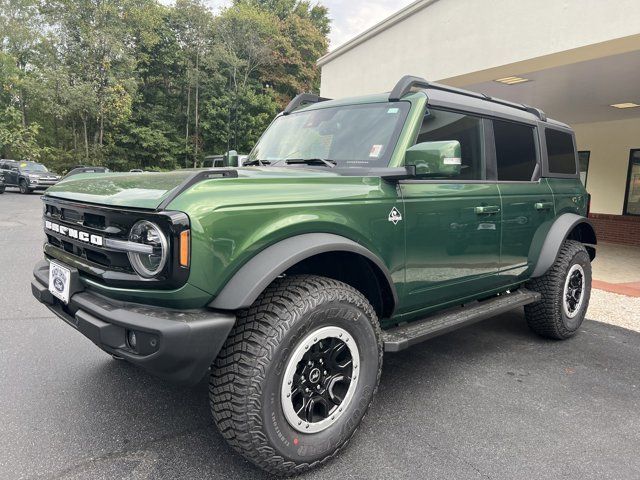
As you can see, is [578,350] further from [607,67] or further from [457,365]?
[607,67]

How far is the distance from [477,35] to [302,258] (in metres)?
7.25

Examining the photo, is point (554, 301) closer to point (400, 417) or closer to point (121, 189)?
point (400, 417)

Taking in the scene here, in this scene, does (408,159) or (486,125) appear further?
(486,125)

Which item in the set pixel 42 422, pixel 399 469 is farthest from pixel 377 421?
pixel 42 422

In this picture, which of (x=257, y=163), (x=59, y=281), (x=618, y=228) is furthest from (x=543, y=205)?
(x=618, y=228)

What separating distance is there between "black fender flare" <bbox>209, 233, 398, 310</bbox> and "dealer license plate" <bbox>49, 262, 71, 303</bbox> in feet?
2.89

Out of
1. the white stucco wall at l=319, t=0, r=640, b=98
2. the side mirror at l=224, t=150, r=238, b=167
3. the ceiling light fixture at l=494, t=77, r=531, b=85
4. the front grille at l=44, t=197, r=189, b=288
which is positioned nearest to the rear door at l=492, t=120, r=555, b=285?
the side mirror at l=224, t=150, r=238, b=167

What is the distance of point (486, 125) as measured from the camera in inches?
139

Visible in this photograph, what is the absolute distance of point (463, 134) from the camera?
3348 millimetres

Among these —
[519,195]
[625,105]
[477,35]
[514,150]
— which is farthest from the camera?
[625,105]

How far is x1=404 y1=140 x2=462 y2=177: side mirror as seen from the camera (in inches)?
101

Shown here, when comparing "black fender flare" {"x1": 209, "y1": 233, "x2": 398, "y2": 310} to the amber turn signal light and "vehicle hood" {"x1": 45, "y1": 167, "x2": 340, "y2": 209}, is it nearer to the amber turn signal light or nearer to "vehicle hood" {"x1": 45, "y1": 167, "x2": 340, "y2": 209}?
the amber turn signal light

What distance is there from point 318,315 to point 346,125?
154cm

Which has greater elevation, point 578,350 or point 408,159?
point 408,159
